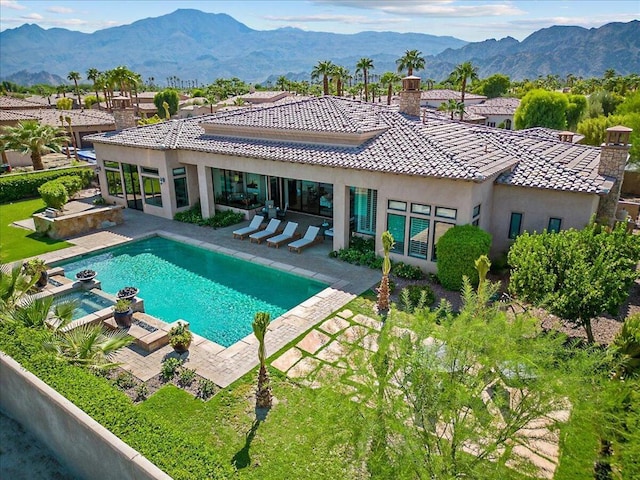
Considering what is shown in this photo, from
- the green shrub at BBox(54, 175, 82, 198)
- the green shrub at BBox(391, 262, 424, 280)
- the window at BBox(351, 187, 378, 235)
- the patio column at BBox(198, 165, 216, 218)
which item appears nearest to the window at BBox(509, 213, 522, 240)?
the green shrub at BBox(391, 262, 424, 280)

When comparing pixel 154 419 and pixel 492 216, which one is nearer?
pixel 154 419

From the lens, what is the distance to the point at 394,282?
1622 cm

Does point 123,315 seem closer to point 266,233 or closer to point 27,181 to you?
point 266,233

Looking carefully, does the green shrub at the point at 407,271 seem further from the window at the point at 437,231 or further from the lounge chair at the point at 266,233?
the lounge chair at the point at 266,233

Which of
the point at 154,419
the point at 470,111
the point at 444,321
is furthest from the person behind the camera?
the point at 470,111

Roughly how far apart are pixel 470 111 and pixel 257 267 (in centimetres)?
4898

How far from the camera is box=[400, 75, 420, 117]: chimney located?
2241 cm

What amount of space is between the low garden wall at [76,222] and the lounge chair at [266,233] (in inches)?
328

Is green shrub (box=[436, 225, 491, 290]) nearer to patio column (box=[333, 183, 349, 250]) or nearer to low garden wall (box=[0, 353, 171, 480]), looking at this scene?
patio column (box=[333, 183, 349, 250])

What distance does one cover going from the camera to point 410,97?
22.7 metres

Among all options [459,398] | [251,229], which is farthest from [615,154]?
[251,229]

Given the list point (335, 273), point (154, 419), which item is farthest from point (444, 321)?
point (335, 273)

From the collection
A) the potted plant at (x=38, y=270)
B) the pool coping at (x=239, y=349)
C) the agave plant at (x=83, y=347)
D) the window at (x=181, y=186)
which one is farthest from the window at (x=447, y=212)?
the window at (x=181, y=186)

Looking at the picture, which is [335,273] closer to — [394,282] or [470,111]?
[394,282]
